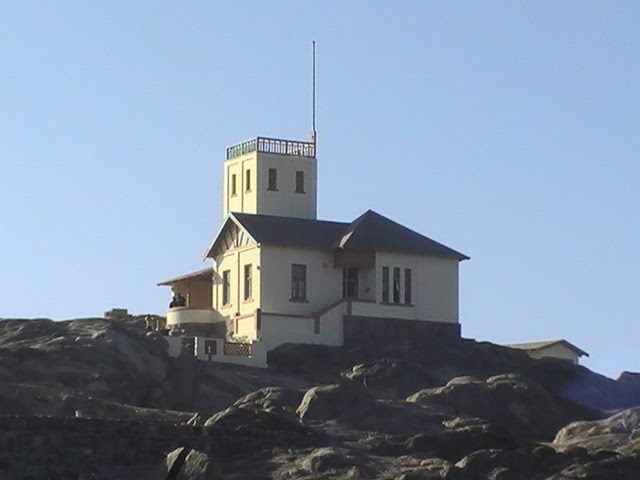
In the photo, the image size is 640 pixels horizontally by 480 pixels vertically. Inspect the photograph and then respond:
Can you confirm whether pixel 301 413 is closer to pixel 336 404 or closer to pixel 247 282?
pixel 336 404

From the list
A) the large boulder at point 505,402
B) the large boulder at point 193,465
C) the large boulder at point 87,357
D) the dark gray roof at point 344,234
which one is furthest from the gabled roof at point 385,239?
the large boulder at point 193,465

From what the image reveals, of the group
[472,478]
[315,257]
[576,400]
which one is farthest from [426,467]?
[315,257]

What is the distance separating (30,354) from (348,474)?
19744mm

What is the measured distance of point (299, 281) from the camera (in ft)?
239

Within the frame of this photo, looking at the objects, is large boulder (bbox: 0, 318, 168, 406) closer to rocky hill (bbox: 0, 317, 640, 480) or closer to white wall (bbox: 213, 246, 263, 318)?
rocky hill (bbox: 0, 317, 640, 480)

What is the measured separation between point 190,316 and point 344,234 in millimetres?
5769

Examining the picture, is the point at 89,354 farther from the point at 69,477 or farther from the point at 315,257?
the point at 69,477

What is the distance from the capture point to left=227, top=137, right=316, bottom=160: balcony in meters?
77.2

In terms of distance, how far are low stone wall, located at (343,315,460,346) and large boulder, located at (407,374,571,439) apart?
12.9 m

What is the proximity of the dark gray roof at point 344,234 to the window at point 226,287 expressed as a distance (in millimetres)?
1994

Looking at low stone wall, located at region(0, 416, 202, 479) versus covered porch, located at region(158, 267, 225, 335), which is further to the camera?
covered porch, located at region(158, 267, 225, 335)

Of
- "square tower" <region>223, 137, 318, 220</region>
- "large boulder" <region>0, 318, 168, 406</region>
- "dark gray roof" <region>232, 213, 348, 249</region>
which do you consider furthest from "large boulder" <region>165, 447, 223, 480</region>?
"square tower" <region>223, 137, 318, 220</region>

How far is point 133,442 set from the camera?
41781 mm

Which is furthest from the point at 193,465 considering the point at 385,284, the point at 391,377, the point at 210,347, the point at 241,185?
the point at 241,185
